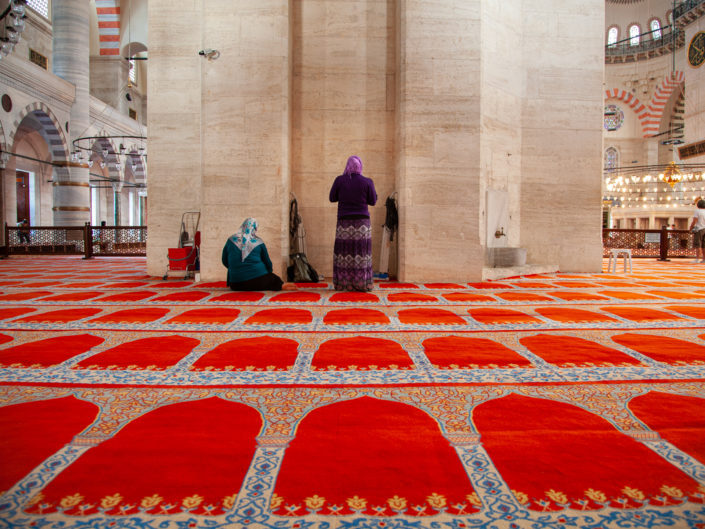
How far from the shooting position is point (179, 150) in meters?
6.28

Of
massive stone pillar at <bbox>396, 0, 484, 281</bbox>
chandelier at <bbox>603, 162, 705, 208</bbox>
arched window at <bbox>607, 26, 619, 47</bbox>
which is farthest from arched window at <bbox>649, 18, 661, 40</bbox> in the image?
massive stone pillar at <bbox>396, 0, 484, 281</bbox>

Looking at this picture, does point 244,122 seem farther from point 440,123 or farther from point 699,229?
point 699,229

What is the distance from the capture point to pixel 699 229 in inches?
361

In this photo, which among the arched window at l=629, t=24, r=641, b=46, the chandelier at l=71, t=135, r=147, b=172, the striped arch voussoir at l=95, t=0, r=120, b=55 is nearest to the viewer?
the chandelier at l=71, t=135, r=147, b=172

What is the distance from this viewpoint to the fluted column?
1348 cm

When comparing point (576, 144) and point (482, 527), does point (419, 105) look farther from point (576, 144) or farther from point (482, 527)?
point (482, 527)

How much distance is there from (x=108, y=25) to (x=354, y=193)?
16.9 metres

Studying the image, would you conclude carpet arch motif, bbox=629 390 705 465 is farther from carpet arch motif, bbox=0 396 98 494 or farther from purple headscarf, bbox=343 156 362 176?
purple headscarf, bbox=343 156 362 176

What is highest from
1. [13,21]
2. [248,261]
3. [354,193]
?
[13,21]

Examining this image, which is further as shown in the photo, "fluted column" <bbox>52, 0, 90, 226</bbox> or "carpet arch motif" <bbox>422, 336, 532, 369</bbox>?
"fluted column" <bbox>52, 0, 90, 226</bbox>

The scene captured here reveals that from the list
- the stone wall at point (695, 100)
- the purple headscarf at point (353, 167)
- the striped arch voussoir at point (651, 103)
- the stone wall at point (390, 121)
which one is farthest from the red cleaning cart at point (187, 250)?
the striped arch voussoir at point (651, 103)

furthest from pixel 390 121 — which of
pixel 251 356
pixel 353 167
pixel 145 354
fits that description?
pixel 145 354

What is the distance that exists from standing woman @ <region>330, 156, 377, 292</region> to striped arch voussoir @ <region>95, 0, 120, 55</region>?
54.1 feet

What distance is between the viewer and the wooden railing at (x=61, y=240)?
11672 mm
